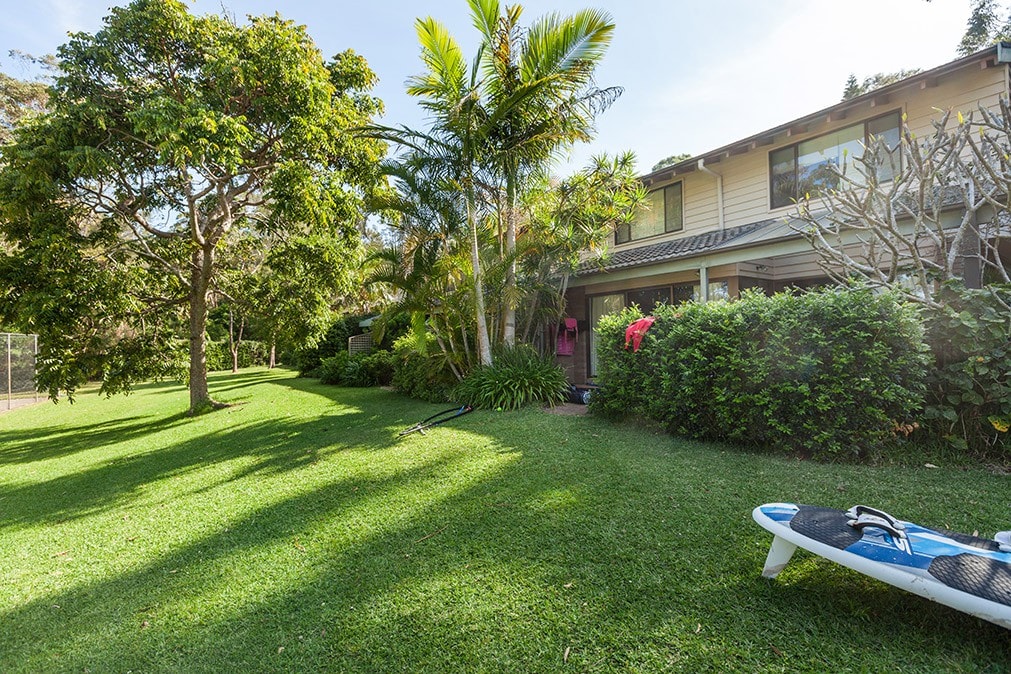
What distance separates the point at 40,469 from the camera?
6.79 meters

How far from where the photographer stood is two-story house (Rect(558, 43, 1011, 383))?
292 inches

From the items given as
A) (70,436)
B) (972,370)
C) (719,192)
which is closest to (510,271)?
(719,192)

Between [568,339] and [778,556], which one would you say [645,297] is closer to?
[568,339]

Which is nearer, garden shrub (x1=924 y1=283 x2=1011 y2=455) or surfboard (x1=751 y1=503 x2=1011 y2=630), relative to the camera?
surfboard (x1=751 y1=503 x2=1011 y2=630)

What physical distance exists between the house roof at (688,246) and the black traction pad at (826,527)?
6.34m

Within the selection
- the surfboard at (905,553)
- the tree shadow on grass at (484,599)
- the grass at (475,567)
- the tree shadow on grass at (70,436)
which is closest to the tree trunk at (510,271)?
the grass at (475,567)

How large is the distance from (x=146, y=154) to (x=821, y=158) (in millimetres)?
12831

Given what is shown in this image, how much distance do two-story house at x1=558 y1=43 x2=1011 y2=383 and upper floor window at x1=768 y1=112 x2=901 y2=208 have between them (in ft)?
0.06

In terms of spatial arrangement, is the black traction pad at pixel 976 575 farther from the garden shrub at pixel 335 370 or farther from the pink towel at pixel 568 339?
the garden shrub at pixel 335 370

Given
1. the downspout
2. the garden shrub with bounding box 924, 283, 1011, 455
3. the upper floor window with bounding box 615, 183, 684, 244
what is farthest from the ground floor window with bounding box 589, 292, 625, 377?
the garden shrub with bounding box 924, 283, 1011, 455

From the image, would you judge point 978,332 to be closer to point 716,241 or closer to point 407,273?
point 716,241

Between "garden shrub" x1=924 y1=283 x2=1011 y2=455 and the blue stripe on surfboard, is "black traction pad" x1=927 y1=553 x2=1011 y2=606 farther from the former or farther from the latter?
"garden shrub" x1=924 y1=283 x2=1011 y2=455

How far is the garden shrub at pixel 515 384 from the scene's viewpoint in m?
7.84

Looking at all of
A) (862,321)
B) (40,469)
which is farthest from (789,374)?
(40,469)
